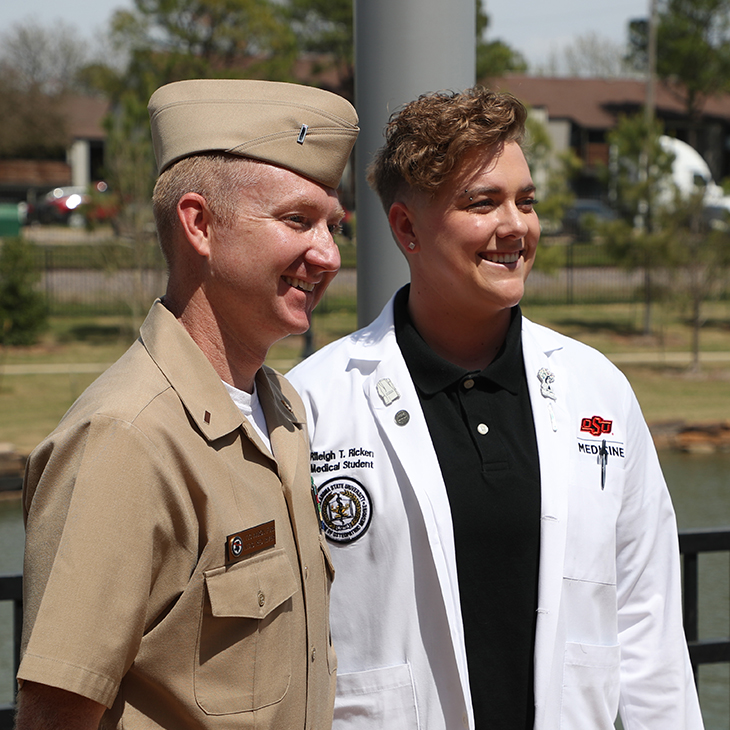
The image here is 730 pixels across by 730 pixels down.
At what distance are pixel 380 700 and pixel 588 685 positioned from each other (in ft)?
1.49

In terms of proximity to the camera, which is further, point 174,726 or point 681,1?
point 681,1

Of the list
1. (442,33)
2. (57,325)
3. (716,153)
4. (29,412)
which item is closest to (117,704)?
(442,33)

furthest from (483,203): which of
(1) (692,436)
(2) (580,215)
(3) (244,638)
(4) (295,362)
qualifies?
(2) (580,215)

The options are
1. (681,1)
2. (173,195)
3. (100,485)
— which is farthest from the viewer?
(681,1)

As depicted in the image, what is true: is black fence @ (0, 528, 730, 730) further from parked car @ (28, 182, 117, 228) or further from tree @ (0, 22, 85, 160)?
tree @ (0, 22, 85, 160)

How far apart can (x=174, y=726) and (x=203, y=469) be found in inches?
15.5

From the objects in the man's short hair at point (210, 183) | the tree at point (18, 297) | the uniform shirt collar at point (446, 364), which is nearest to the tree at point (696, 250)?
the tree at point (18, 297)

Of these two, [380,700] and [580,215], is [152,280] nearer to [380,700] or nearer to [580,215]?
[380,700]

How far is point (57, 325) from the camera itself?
62.0ft

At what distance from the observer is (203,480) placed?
5.26 ft

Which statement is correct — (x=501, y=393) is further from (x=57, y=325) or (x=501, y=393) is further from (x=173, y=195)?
(x=57, y=325)

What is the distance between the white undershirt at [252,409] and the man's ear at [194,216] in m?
0.26

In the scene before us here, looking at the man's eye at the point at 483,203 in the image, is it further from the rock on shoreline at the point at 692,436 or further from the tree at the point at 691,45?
the tree at the point at 691,45

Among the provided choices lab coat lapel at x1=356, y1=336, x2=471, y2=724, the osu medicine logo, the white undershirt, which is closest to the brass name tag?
the white undershirt
